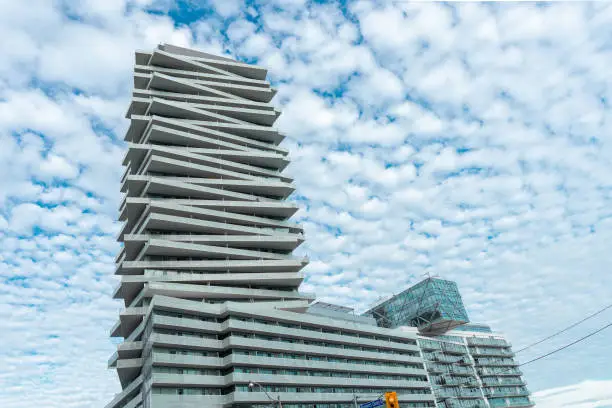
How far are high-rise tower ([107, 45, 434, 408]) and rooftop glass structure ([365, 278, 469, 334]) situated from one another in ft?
84.1

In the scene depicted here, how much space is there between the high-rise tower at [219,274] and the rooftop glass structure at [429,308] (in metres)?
25.6

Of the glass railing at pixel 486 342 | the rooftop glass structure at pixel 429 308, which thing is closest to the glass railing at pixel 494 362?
the glass railing at pixel 486 342

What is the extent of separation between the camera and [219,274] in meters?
80.7

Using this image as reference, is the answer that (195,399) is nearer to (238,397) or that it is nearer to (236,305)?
(238,397)

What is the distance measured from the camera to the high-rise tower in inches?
2633

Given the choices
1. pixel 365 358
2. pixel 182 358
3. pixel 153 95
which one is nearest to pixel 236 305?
pixel 182 358

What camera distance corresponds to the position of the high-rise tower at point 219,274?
66.9 metres

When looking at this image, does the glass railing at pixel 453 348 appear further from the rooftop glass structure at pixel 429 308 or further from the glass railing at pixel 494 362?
the glass railing at pixel 494 362

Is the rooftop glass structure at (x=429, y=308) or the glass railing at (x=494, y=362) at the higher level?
the rooftop glass structure at (x=429, y=308)

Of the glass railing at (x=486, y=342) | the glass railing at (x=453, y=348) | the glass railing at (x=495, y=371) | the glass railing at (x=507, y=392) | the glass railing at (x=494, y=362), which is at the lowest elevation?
the glass railing at (x=507, y=392)

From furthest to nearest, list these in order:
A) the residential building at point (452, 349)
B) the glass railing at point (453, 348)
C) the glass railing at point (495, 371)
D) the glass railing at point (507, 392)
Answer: the glass railing at point (495, 371)
the glass railing at point (507, 392)
the glass railing at point (453, 348)
the residential building at point (452, 349)

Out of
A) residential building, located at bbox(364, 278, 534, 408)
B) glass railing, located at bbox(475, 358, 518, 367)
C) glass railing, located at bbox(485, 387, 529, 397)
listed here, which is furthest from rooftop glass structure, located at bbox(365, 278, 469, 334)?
glass railing, located at bbox(485, 387, 529, 397)

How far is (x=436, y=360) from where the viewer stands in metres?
120

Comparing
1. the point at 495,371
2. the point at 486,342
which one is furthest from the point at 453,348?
the point at 495,371
